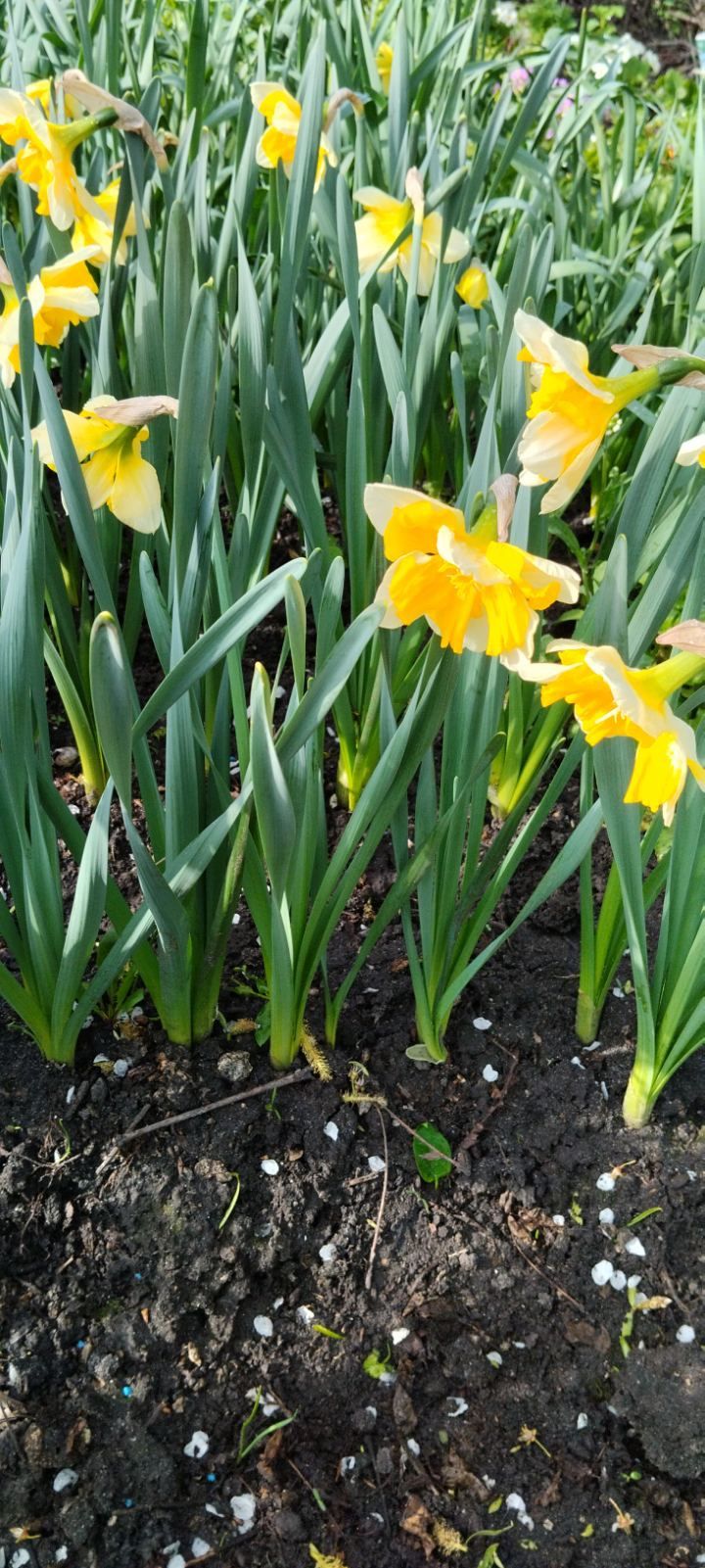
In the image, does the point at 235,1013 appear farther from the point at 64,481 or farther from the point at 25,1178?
the point at 64,481

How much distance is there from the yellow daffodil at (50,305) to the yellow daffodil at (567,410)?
0.57 metres

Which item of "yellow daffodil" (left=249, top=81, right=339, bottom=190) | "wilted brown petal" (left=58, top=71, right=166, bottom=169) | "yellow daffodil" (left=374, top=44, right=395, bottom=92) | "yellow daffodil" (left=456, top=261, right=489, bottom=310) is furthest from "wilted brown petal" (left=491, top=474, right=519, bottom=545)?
"yellow daffodil" (left=374, top=44, right=395, bottom=92)

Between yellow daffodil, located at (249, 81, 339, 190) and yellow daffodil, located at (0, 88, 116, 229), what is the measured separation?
1.21 ft

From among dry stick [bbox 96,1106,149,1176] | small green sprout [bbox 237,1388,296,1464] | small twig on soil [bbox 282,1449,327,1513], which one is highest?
dry stick [bbox 96,1106,149,1176]

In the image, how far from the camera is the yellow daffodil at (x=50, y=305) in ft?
4.17

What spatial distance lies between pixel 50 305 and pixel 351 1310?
1224 mm

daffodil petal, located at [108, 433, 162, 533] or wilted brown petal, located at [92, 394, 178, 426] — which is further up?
wilted brown petal, located at [92, 394, 178, 426]

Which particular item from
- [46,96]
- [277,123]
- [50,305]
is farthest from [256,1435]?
[46,96]

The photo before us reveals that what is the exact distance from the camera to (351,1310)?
1.32 m

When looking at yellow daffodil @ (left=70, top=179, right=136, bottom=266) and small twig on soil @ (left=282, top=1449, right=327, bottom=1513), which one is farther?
yellow daffodil @ (left=70, top=179, right=136, bottom=266)

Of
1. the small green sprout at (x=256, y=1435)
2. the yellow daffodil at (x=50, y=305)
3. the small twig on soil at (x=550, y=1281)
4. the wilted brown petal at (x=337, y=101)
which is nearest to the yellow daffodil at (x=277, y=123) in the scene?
the wilted brown petal at (x=337, y=101)

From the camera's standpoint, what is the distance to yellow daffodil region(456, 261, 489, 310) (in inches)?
77.4

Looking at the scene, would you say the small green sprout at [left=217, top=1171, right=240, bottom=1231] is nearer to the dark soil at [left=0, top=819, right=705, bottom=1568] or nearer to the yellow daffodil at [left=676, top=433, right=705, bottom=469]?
the dark soil at [left=0, top=819, right=705, bottom=1568]

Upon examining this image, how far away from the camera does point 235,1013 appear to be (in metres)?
1.56
